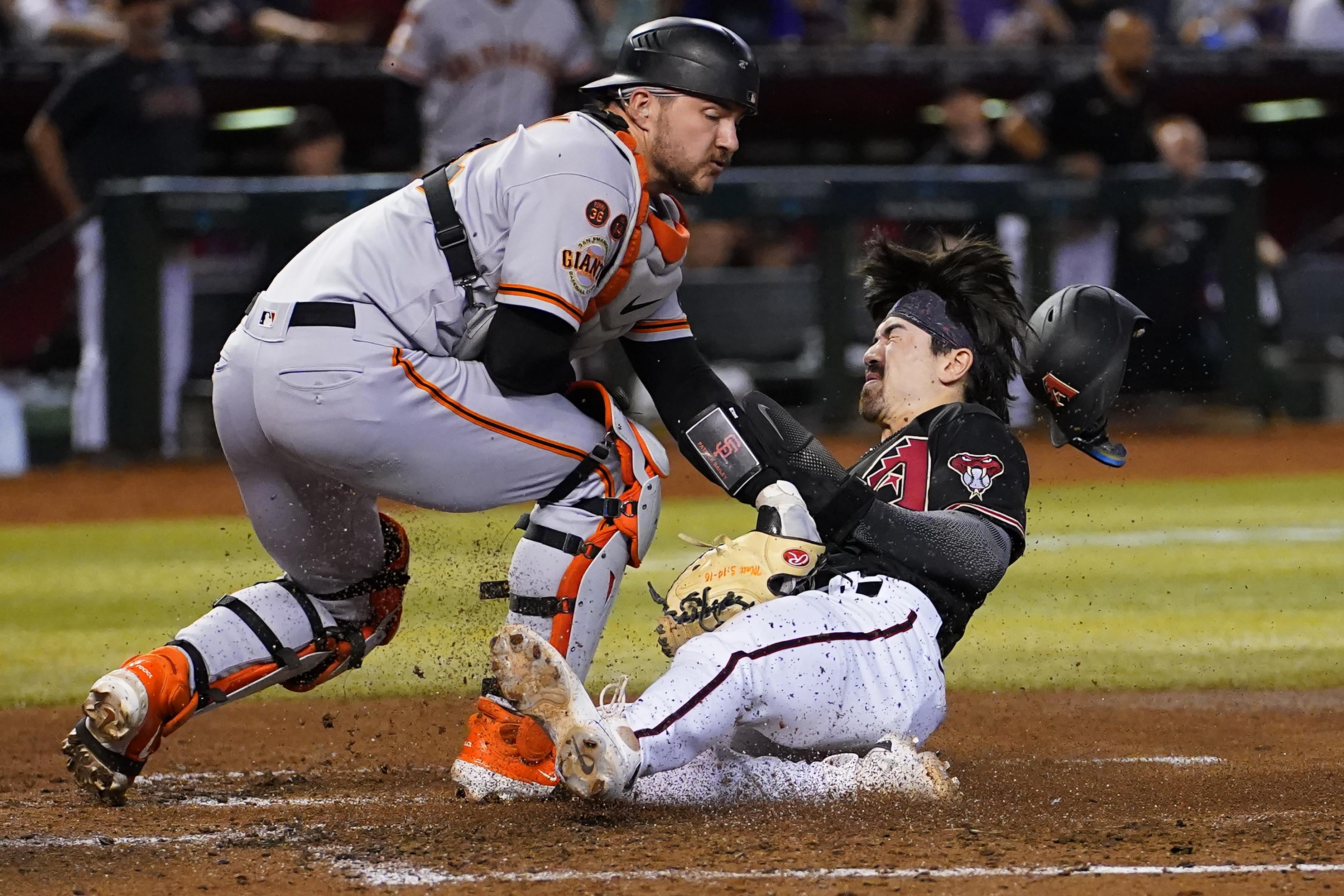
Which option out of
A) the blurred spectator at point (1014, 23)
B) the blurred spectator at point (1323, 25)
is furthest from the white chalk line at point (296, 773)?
the blurred spectator at point (1323, 25)

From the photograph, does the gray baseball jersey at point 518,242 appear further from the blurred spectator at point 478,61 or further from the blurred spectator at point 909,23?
the blurred spectator at point 909,23

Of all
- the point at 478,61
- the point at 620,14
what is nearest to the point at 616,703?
the point at 478,61

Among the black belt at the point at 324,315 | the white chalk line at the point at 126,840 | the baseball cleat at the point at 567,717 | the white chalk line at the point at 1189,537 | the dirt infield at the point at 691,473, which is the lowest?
the dirt infield at the point at 691,473

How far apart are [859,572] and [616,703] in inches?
24.0

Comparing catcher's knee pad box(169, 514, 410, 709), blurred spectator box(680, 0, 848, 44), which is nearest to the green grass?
catcher's knee pad box(169, 514, 410, 709)

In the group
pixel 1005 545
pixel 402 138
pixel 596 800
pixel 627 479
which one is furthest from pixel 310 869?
pixel 402 138

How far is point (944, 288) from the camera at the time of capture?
4.27 m

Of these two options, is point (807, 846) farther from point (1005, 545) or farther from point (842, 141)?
point (842, 141)

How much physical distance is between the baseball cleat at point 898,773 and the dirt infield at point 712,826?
64 millimetres

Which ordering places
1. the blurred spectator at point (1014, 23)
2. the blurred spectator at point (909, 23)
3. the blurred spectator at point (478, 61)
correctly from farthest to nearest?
the blurred spectator at point (1014, 23), the blurred spectator at point (909, 23), the blurred spectator at point (478, 61)

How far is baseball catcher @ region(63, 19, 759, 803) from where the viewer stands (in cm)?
361

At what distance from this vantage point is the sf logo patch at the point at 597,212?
3.58 metres

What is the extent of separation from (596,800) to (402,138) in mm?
6960

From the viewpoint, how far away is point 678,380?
4.15m
